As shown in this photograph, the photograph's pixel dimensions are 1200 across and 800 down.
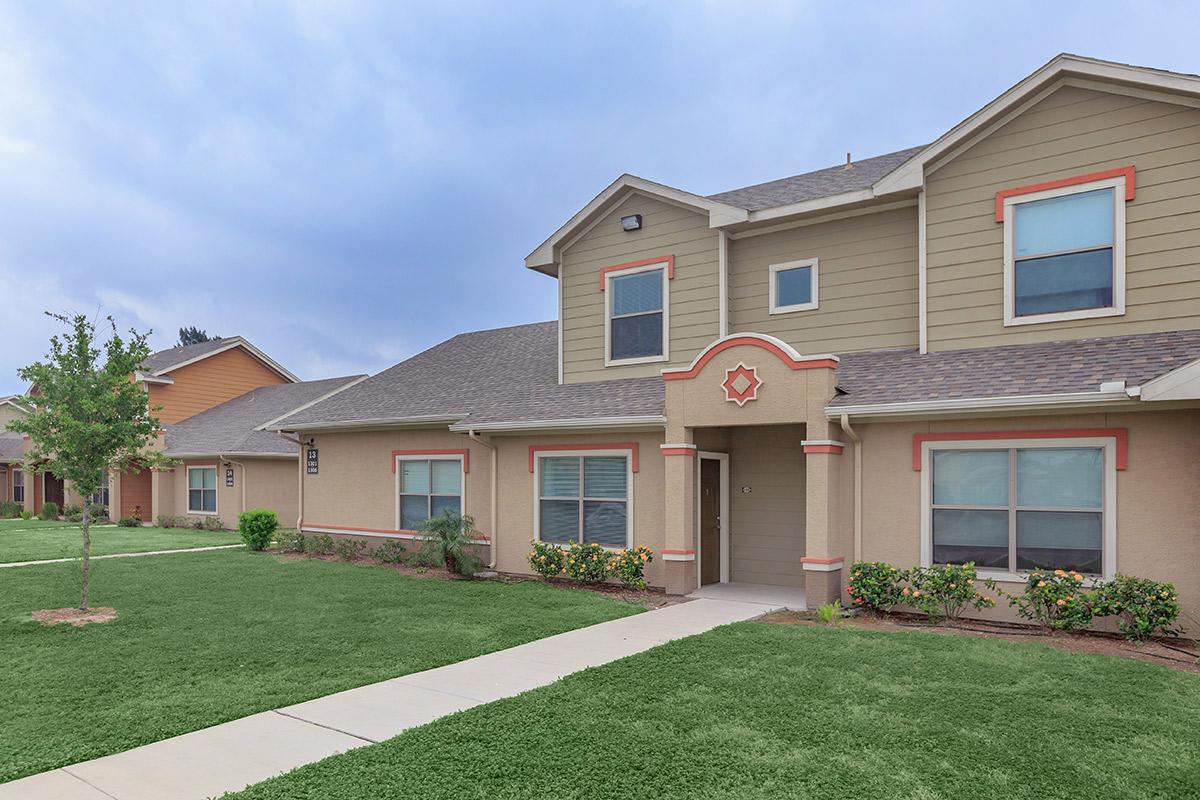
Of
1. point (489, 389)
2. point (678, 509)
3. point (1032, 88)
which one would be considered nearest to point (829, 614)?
point (678, 509)

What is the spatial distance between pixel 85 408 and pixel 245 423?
17.7 metres

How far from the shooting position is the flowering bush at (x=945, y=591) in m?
9.13

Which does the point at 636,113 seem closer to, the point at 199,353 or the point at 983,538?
the point at 199,353

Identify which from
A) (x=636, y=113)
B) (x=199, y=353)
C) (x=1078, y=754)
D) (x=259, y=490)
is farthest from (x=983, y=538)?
Answer: (x=636, y=113)

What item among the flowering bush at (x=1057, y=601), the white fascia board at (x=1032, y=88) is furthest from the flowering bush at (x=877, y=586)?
the white fascia board at (x=1032, y=88)

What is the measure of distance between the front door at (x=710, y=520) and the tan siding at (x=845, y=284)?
7.79 ft

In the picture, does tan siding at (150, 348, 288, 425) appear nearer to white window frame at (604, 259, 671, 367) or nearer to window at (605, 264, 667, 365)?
white window frame at (604, 259, 671, 367)

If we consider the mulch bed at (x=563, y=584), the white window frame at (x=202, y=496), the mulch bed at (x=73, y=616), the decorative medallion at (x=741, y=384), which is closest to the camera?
the mulch bed at (x=73, y=616)

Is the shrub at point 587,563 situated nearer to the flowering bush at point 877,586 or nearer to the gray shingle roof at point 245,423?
the flowering bush at point 877,586

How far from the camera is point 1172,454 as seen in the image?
27.3 feet

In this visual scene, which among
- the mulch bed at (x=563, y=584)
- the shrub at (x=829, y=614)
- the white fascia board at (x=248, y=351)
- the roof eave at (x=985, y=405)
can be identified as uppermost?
the white fascia board at (x=248, y=351)

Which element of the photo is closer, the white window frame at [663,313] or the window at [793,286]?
the window at [793,286]

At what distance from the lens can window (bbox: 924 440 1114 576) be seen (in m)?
8.78

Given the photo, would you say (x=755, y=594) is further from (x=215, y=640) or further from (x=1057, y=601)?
(x=215, y=640)
